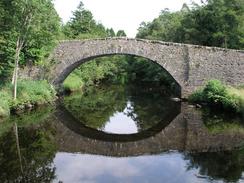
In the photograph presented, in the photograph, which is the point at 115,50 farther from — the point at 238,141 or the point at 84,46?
the point at 238,141

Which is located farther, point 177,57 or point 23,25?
A: point 177,57

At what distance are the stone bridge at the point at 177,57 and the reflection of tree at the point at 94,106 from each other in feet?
10.8

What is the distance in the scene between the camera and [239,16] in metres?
35.8

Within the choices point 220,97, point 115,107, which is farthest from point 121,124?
point 220,97

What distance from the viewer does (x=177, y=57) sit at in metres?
33.4

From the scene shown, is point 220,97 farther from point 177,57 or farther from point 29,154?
point 29,154

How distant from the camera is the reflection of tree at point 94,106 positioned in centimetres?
2730

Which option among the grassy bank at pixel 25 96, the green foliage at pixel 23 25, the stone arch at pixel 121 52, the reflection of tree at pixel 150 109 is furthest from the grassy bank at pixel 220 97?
the green foliage at pixel 23 25

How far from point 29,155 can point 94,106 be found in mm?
15838

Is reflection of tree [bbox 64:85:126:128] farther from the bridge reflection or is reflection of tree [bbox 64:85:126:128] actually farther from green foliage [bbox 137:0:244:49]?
green foliage [bbox 137:0:244:49]

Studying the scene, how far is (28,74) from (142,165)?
2176 cm

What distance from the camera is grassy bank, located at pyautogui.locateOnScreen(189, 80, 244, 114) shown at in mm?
26984

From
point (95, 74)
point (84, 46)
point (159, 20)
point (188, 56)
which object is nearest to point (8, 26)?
point (84, 46)

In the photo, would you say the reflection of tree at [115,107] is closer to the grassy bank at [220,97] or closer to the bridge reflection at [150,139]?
the bridge reflection at [150,139]
